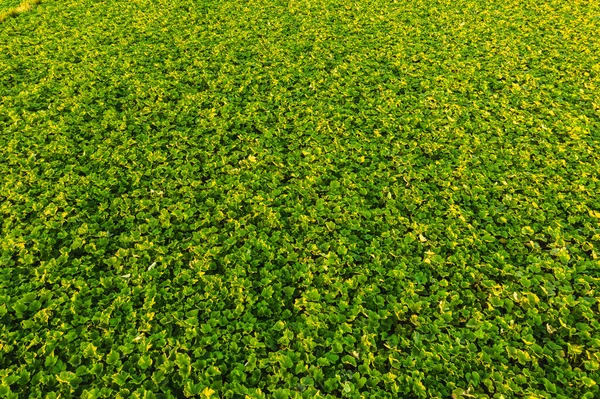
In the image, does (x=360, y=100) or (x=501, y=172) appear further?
(x=360, y=100)

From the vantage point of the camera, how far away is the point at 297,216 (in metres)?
3.12

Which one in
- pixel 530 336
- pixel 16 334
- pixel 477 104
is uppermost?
pixel 477 104

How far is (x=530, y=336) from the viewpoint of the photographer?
2.35m

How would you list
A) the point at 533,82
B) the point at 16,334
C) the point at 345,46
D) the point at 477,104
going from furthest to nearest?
the point at 345,46, the point at 533,82, the point at 477,104, the point at 16,334

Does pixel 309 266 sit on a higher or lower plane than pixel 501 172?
lower

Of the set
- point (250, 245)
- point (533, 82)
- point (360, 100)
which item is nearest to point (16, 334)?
point (250, 245)

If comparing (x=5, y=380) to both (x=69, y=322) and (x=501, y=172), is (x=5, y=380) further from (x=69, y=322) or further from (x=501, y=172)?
(x=501, y=172)

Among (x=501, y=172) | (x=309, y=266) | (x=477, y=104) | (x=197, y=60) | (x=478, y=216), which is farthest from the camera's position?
(x=197, y=60)

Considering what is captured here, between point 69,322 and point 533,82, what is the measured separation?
5277 millimetres

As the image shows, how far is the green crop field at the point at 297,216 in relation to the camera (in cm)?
225

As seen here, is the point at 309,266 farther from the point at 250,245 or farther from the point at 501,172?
the point at 501,172

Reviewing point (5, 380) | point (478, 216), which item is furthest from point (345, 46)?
point (5, 380)

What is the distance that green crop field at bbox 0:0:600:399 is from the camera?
88.6 inches

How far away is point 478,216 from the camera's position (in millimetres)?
3162
